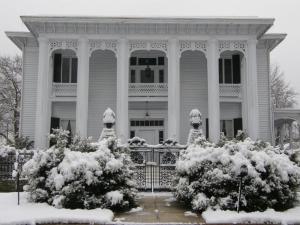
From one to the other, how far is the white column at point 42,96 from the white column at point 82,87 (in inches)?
73.3

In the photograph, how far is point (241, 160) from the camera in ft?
26.4

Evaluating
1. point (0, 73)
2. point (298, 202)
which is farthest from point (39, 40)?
point (0, 73)

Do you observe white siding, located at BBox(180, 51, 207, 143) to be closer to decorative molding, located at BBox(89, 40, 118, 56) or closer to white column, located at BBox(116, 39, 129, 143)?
white column, located at BBox(116, 39, 129, 143)

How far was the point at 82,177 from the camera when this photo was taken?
26.7 ft

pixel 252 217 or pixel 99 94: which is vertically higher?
pixel 99 94

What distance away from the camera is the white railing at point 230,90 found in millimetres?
22906

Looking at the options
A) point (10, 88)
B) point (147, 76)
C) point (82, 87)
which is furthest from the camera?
point (10, 88)

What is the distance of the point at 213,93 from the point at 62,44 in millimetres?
8831

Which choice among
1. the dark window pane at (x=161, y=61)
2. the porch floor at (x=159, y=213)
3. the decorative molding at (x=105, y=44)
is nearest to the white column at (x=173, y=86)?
the dark window pane at (x=161, y=61)

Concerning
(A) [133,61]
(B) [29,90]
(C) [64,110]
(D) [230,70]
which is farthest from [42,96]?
(D) [230,70]

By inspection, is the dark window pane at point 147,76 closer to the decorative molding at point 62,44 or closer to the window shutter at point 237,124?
the decorative molding at point 62,44

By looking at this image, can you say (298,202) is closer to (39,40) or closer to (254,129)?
(254,129)

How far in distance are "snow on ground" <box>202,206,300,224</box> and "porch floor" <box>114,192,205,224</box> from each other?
28cm

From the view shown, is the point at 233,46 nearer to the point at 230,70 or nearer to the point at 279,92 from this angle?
the point at 230,70
